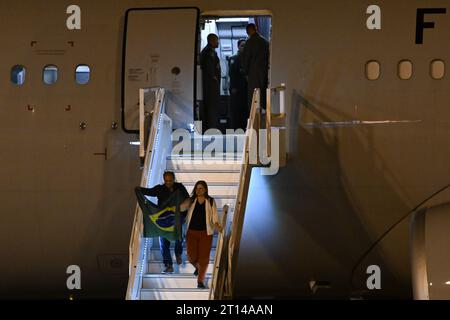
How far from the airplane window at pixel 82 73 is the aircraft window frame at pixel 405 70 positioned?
415 centimetres

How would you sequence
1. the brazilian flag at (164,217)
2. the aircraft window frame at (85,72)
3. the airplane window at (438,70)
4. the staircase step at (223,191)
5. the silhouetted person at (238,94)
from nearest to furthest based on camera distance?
the brazilian flag at (164,217)
the staircase step at (223,191)
the airplane window at (438,70)
the aircraft window frame at (85,72)
the silhouetted person at (238,94)

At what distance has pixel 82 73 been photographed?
A: 1444cm

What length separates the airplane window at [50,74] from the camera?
571 inches

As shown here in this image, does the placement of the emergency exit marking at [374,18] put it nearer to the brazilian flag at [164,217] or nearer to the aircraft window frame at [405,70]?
the aircraft window frame at [405,70]

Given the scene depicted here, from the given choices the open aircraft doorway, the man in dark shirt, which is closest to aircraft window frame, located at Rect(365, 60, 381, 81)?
the open aircraft doorway

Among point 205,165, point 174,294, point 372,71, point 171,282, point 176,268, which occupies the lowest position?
point 174,294

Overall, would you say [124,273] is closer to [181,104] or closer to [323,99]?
[181,104]

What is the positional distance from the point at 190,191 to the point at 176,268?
1.14 meters

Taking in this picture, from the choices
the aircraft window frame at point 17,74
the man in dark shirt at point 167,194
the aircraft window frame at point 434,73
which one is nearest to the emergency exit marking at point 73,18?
the aircraft window frame at point 17,74

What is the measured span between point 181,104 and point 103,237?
206 centimetres

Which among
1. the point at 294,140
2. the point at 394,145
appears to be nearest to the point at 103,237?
the point at 294,140

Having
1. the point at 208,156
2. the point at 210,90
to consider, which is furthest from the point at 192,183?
the point at 210,90

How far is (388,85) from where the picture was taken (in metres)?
14.0

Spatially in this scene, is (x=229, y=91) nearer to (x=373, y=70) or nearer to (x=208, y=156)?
(x=208, y=156)
